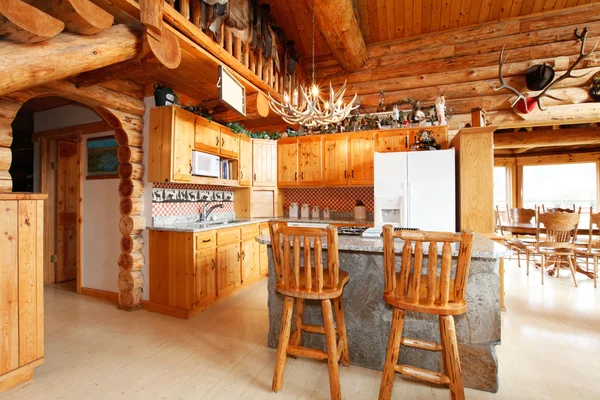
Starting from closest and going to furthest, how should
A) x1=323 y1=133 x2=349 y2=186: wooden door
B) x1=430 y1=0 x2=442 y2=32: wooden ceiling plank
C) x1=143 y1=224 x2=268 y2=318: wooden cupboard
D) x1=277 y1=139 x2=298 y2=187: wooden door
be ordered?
x1=143 y1=224 x2=268 y2=318: wooden cupboard → x1=430 y1=0 x2=442 y2=32: wooden ceiling plank → x1=323 y1=133 x2=349 y2=186: wooden door → x1=277 y1=139 x2=298 y2=187: wooden door

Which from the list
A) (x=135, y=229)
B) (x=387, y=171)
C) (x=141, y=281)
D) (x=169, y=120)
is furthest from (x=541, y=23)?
(x=141, y=281)

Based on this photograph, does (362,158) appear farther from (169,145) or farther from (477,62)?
(169,145)

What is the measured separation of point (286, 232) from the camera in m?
1.80

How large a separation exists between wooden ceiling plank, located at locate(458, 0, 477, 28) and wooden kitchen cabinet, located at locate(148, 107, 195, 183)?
442cm

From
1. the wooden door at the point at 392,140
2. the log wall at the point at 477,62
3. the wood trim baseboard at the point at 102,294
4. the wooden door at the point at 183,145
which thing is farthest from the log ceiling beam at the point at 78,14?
the log wall at the point at 477,62

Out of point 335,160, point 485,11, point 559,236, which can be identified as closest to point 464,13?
point 485,11

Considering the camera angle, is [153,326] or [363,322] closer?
[363,322]

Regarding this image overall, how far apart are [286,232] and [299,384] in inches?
42.8

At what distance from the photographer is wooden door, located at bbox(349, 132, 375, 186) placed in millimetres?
4586

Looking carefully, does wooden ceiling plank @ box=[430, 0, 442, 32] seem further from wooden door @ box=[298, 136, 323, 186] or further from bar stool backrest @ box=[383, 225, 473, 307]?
bar stool backrest @ box=[383, 225, 473, 307]

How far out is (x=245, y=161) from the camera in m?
4.71

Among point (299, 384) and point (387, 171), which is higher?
Result: point (387, 171)

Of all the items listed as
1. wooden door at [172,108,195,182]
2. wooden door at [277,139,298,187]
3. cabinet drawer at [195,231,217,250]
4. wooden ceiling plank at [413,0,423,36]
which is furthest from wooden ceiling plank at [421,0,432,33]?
cabinet drawer at [195,231,217,250]

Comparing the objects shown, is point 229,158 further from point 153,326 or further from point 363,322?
point 363,322
